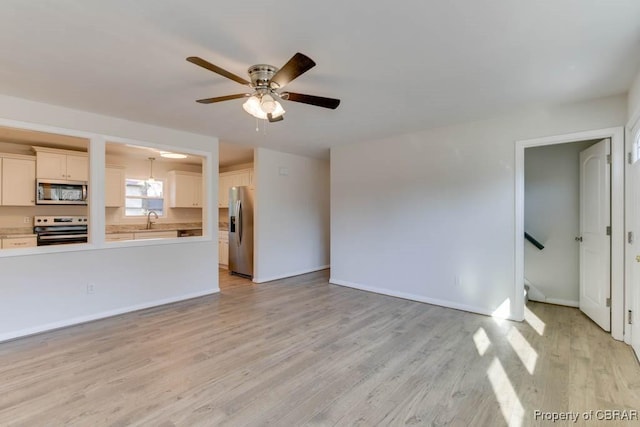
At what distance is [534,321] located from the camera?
3453 millimetres

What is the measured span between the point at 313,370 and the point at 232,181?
4.88 m

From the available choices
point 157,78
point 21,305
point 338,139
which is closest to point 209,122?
point 157,78

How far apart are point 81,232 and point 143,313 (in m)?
2.80

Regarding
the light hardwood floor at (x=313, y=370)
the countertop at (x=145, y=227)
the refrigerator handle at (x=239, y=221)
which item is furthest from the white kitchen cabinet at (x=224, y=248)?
the light hardwood floor at (x=313, y=370)

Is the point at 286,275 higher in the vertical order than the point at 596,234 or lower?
lower

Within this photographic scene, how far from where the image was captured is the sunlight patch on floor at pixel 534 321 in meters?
3.21

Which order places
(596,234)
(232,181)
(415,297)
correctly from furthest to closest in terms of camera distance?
(232,181) → (415,297) → (596,234)

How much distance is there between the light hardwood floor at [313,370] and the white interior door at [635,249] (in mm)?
211

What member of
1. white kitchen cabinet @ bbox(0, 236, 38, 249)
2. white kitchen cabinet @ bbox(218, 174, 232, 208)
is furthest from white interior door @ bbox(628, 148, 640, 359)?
white kitchen cabinet @ bbox(0, 236, 38, 249)

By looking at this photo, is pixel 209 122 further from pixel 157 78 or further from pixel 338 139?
pixel 338 139

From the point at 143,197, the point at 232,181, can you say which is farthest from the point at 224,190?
the point at 143,197

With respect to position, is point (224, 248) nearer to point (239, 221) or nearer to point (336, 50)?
point (239, 221)

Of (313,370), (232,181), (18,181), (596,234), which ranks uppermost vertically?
(232,181)

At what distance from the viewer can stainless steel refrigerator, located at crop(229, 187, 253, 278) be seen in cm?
554
